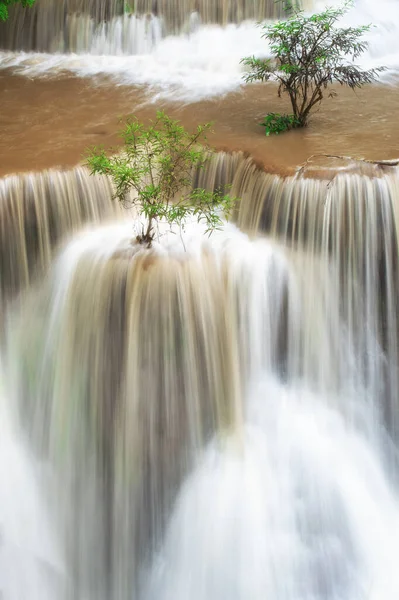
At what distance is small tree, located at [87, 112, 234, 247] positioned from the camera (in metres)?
5.06

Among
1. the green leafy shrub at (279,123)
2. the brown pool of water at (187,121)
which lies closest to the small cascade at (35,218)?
the brown pool of water at (187,121)

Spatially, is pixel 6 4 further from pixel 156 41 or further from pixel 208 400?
pixel 208 400

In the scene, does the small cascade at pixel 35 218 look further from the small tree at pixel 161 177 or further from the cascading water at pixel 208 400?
the small tree at pixel 161 177

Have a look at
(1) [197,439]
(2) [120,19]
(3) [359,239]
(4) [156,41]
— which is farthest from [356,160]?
(2) [120,19]

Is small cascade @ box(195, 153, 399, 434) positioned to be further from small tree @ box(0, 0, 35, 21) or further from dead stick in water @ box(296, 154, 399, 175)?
small tree @ box(0, 0, 35, 21)

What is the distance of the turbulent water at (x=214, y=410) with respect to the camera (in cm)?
488

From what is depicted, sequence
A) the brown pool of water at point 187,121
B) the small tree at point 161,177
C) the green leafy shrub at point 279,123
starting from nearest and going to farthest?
1. the small tree at point 161,177
2. the brown pool of water at point 187,121
3. the green leafy shrub at point 279,123

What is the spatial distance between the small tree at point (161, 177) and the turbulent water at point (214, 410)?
0.90 ft

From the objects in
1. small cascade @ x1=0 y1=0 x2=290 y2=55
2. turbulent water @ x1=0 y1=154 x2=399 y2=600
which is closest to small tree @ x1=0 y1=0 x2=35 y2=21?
small cascade @ x1=0 y1=0 x2=290 y2=55

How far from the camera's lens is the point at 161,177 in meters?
5.39

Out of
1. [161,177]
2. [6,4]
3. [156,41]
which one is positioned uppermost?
[6,4]

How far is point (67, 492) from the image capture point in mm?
5160

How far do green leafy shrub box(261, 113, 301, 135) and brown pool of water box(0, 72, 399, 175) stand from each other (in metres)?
0.08

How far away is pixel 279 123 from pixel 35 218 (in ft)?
8.49
